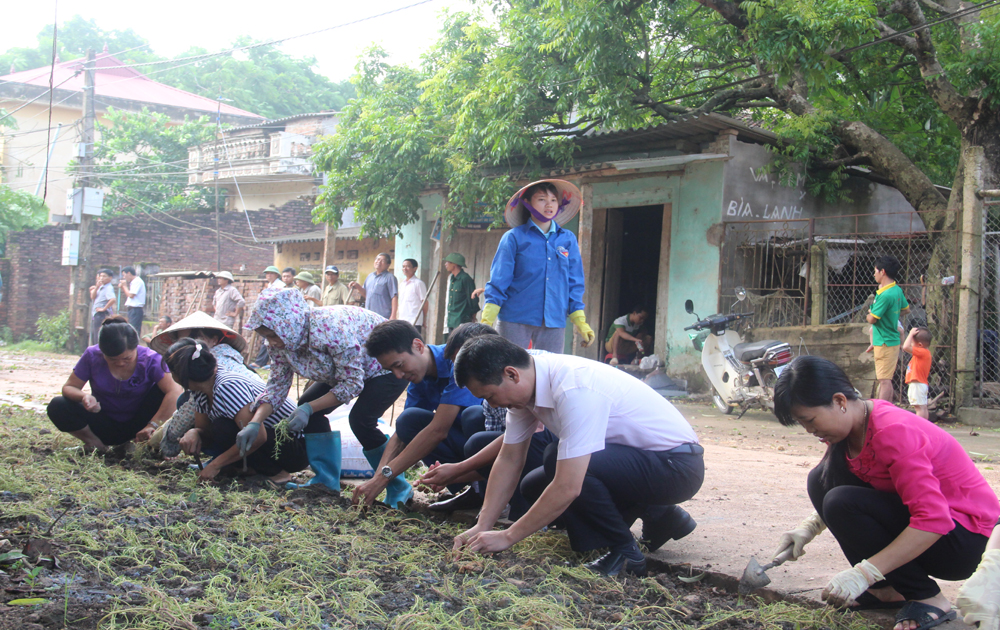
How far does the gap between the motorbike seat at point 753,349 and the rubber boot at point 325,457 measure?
458 cm

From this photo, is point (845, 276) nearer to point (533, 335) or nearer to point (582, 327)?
point (582, 327)

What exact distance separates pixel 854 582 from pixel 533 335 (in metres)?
3.04

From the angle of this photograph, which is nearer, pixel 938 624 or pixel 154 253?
pixel 938 624

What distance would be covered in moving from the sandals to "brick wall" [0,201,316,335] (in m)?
21.6

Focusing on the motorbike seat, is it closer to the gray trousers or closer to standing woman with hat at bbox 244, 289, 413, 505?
the gray trousers

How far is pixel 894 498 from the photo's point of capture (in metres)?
2.30

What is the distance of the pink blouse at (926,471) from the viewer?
6.87 ft

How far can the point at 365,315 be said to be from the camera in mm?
4094

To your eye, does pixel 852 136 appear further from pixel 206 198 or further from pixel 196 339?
pixel 206 198

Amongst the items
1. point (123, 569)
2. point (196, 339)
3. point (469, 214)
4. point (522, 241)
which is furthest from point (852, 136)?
point (123, 569)

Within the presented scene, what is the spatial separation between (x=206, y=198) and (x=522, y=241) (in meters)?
24.5

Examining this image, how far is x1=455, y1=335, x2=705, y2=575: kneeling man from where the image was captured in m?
2.49

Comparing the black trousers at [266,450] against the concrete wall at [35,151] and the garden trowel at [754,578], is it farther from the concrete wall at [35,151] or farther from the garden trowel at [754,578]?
Result: the concrete wall at [35,151]

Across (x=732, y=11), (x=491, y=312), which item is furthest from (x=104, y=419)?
(x=732, y=11)
